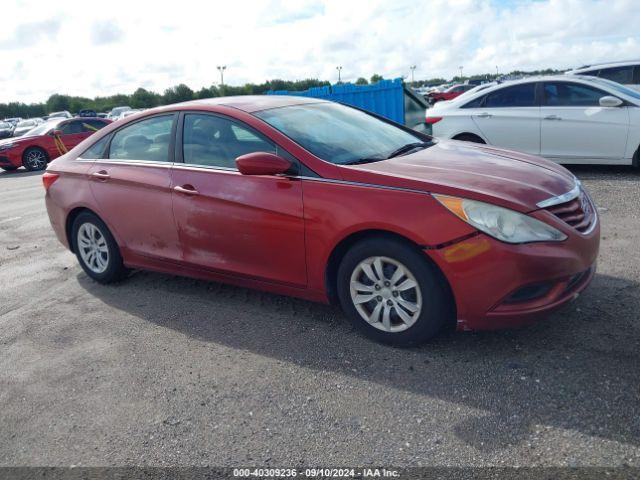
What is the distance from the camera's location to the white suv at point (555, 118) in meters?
8.19

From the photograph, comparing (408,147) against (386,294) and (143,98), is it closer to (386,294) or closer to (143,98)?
(386,294)

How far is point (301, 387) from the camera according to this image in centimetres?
335

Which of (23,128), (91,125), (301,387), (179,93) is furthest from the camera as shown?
(179,93)

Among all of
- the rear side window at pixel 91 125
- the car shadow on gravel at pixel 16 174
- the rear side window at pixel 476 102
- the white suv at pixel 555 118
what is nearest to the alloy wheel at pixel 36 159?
the car shadow on gravel at pixel 16 174

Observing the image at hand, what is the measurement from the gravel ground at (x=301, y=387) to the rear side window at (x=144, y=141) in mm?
1212

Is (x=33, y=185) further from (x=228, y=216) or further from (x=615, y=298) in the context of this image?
(x=615, y=298)

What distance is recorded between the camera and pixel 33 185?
525 inches

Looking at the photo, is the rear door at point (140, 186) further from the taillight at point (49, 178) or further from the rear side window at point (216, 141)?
the taillight at point (49, 178)

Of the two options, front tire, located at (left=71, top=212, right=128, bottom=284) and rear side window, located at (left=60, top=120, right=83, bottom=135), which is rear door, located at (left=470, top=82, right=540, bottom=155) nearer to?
front tire, located at (left=71, top=212, right=128, bottom=284)

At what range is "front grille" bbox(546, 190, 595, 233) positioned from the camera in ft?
11.3

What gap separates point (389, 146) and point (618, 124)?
17.4 ft

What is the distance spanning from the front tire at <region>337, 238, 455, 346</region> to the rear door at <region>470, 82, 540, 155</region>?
19.8 feet

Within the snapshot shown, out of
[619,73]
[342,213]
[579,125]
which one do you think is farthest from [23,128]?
[342,213]

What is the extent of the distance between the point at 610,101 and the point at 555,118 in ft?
2.44
